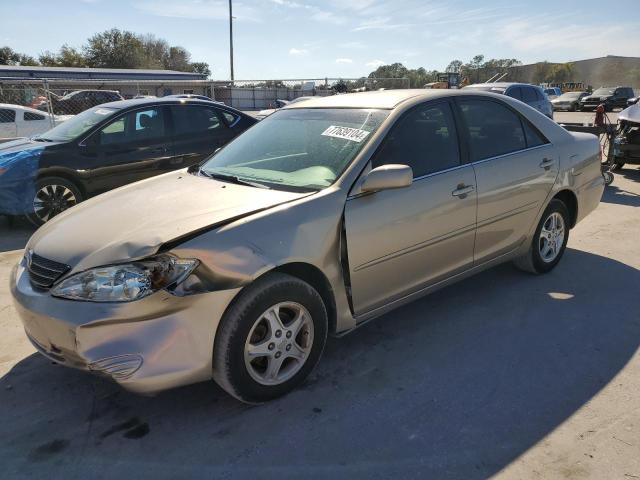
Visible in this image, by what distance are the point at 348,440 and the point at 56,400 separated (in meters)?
1.69

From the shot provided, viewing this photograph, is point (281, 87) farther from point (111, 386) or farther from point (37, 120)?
point (111, 386)

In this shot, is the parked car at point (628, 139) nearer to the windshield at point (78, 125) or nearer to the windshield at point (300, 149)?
the windshield at point (300, 149)

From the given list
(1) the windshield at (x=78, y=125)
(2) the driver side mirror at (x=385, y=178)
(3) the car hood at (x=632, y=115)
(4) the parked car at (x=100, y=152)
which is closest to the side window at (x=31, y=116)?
(4) the parked car at (x=100, y=152)

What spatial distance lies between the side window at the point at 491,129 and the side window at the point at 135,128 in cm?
459

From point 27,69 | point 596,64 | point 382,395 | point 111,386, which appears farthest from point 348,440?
point 596,64

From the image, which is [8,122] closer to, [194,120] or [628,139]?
[194,120]

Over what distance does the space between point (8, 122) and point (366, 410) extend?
1406cm

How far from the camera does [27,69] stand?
4391 cm

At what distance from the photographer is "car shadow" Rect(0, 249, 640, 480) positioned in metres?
2.42

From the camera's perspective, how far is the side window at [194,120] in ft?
23.7

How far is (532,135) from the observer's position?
441 centimetres

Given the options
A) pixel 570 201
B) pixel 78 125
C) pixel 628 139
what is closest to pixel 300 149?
pixel 570 201

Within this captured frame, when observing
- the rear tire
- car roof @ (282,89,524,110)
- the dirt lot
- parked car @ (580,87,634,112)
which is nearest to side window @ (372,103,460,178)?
car roof @ (282,89,524,110)

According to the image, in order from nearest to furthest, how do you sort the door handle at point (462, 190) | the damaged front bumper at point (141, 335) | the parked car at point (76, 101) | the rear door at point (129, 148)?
1. the damaged front bumper at point (141, 335)
2. the door handle at point (462, 190)
3. the rear door at point (129, 148)
4. the parked car at point (76, 101)
